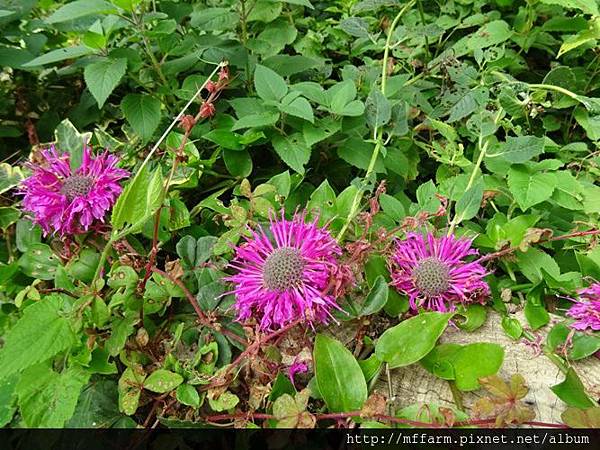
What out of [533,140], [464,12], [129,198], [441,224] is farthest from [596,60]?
[129,198]

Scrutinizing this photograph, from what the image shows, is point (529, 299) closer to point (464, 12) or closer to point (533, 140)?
point (533, 140)

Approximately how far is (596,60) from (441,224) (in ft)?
2.48

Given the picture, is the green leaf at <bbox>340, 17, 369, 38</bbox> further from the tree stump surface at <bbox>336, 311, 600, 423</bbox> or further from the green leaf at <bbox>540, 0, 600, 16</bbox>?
the tree stump surface at <bbox>336, 311, 600, 423</bbox>

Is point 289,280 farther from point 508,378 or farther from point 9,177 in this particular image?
point 9,177

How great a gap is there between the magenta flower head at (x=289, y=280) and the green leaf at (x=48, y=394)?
0.82 feet

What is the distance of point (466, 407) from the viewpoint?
2.71 ft

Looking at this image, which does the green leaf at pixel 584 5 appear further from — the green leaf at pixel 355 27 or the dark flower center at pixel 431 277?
the dark flower center at pixel 431 277

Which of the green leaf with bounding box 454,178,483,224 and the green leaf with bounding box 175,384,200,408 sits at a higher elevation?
the green leaf with bounding box 454,178,483,224

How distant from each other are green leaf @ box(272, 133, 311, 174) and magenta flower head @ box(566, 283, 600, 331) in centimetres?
51

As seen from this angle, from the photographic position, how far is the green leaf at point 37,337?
740 millimetres

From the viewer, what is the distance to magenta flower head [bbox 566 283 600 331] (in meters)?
0.86

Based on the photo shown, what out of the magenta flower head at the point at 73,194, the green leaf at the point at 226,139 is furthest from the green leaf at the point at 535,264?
the magenta flower head at the point at 73,194

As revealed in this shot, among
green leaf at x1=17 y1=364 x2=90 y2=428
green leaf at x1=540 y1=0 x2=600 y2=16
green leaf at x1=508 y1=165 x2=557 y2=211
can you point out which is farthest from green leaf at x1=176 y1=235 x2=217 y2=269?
green leaf at x1=540 y1=0 x2=600 y2=16

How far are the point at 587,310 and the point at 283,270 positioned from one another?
18.5 inches
